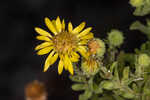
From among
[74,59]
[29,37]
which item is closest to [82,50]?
[74,59]

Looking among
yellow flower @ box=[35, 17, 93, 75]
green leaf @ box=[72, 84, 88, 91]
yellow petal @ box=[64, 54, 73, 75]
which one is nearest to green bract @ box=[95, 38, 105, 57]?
yellow flower @ box=[35, 17, 93, 75]

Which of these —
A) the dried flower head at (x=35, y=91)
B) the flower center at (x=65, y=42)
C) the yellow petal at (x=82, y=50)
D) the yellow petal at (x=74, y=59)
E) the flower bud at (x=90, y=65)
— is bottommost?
the dried flower head at (x=35, y=91)

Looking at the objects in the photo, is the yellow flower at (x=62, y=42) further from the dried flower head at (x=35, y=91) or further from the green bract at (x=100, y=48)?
the dried flower head at (x=35, y=91)

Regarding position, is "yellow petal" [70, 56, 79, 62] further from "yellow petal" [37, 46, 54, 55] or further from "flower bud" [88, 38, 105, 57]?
"yellow petal" [37, 46, 54, 55]

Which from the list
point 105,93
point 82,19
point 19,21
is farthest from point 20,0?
point 105,93

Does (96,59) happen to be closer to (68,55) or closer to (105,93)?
(68,55)

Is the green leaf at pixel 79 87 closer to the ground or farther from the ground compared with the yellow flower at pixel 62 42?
closer to the ground

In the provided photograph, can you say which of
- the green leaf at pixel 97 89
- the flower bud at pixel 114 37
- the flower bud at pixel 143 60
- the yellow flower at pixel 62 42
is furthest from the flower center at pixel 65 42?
the flower bud at pixel 143 60
